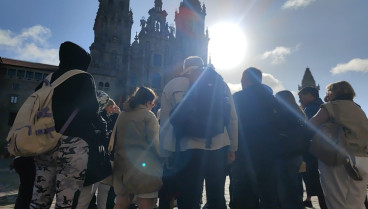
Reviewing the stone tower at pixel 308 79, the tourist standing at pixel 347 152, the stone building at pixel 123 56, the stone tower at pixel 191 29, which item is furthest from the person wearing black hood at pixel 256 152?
the stone tower at pixel 308 79

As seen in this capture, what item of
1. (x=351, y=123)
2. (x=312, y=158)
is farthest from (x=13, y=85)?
(x=351, y=123)

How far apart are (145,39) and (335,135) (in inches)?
1554

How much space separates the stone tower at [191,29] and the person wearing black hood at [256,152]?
39616 mm

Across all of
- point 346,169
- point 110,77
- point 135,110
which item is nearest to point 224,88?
point 135,110

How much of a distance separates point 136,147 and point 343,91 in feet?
11.5

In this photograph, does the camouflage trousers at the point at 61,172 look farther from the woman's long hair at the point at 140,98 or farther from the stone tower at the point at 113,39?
the stone tower at the point at 113,39

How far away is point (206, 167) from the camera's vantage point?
123 inches

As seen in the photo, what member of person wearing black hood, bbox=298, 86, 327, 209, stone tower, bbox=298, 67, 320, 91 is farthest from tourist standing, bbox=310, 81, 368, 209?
stone tower, bbox=298, 67, 320, 91

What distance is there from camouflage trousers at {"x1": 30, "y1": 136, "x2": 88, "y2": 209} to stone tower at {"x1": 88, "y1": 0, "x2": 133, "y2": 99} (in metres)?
32.9

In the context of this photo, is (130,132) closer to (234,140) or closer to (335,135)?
(234,140)

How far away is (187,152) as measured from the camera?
10.4ft

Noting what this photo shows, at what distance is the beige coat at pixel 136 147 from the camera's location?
3.77 meters

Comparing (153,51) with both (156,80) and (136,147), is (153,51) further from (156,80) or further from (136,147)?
(136,147)

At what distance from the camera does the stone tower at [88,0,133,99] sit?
3676 cm
